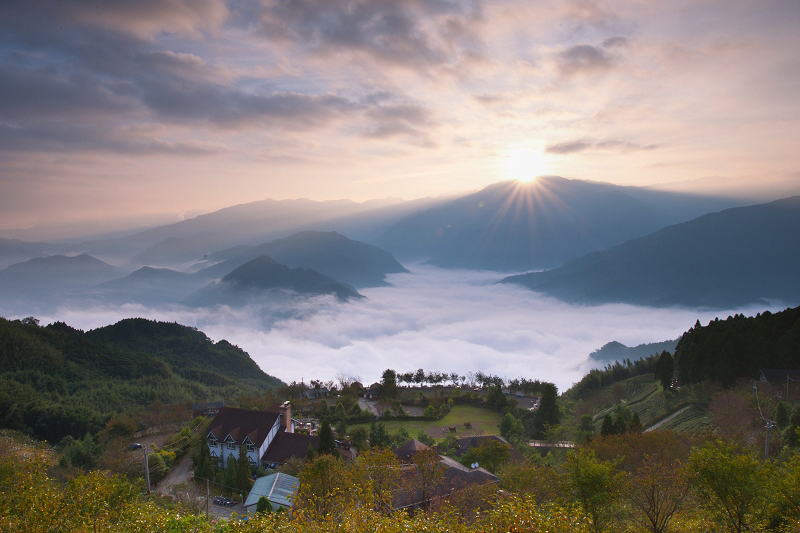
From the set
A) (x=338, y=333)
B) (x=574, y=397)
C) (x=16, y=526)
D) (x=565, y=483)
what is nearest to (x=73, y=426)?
(x=16, y=526)

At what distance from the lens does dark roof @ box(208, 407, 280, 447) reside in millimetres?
32719

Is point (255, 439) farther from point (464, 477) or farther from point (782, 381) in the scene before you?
point (782, 381)

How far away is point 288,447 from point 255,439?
2.46m

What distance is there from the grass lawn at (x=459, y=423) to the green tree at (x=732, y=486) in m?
27.0

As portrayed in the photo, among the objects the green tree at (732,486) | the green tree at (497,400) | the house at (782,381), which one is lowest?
the green tree at (497,400)

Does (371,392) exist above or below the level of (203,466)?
below

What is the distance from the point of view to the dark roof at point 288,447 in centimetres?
A: 3194

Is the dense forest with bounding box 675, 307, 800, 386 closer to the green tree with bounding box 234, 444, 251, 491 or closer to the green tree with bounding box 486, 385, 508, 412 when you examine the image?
the green tree with bounding box 486, 385, 508, 412

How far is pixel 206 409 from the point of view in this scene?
4903 centimetres

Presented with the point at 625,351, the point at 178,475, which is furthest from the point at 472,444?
the point at 625,351

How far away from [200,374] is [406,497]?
6350 cm

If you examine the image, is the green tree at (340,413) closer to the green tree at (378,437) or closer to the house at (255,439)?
the green tree at (378,437)

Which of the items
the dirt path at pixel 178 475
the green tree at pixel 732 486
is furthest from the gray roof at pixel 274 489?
the green tree at pixel 732 486

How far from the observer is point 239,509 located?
25.4 m
